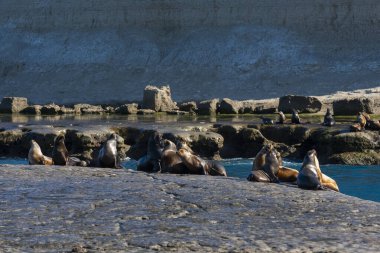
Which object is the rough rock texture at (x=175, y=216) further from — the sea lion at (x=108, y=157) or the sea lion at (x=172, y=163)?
the sea lion at (x=108, y=157)

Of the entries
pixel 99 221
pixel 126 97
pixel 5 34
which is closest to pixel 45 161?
pixel 99 221

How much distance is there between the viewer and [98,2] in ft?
239

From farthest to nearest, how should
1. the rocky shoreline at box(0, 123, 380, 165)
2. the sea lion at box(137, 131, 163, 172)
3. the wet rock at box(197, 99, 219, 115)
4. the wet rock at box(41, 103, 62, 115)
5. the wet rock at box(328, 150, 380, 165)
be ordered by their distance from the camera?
the wet rock at box(41, 103, 62, 115) → the wet rock at box(197, 99, 219, 115) → the rocky shoreline at box(0, 123, 380, 165) → the wet rock at box(328, 150, 380, 165) → the sea lion at box(137, 131, 163, 172)

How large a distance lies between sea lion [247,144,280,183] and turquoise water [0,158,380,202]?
4.52m

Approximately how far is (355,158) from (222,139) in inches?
155

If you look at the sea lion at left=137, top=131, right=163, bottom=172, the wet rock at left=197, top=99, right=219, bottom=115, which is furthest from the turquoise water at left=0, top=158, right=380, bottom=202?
the wet rock at left=197, top=99, right=219, bottom=115

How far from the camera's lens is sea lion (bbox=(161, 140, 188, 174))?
14359mm

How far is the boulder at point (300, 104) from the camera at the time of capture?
37.8 metres

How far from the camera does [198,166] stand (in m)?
14.4

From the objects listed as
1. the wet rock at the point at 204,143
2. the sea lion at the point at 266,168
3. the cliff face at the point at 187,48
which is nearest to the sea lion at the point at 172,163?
the sea lion at the point at 266,168

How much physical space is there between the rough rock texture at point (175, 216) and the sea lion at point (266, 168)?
A: 331 mm

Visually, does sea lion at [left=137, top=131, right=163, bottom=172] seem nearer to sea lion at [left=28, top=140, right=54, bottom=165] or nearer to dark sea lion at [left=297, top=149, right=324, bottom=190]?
sea lion at [left=28, top=140, right=54, bottom=165]

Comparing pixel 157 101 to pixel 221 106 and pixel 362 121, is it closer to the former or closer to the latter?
pixel 221 106

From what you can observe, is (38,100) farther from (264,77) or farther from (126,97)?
(264,77)
